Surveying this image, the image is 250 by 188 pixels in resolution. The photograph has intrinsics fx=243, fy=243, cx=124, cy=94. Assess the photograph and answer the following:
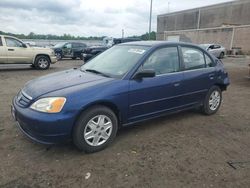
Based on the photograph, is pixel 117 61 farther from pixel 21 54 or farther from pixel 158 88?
pixel 21 54

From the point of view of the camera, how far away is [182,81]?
450cm

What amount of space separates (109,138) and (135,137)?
1.94 ft

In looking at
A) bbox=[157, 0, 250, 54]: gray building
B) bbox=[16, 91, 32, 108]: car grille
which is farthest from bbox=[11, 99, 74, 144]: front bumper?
bbox=[157, 0, 250, 54]: gray building

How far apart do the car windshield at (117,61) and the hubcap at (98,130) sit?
74 centimetres

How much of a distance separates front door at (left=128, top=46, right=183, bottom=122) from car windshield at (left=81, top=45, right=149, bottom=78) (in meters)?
0.21

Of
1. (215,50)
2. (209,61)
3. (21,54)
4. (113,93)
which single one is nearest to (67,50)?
(21,54)

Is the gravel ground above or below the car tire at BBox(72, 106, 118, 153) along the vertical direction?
below

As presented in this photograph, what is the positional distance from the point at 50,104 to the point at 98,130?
2.58 feet

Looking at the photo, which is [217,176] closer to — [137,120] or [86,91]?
[137,120]

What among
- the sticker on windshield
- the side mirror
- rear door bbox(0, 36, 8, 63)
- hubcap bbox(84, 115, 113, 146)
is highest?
the sticker on windshield

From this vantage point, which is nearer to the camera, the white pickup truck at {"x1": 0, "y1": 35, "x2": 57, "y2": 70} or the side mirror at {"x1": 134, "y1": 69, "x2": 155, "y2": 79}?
the side mirror at {"x1": 134, "y1": 69, "x2": 155, "y2": 79}

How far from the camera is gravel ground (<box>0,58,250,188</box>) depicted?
9.58 feet

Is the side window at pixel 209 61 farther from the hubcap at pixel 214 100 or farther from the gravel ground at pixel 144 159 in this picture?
the gravel ground at pixel 144 159

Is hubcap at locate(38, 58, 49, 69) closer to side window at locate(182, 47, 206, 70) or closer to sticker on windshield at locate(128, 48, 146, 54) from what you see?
sticker on windshield at locate(128, 48, 146, 54)
